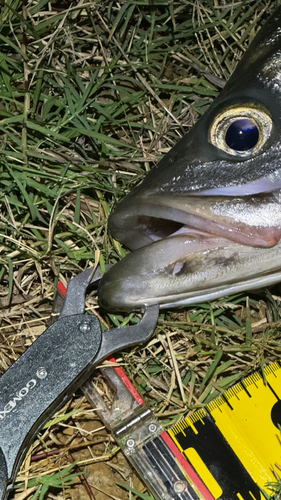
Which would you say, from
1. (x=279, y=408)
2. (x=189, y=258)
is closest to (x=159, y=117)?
(x=189, y=258)

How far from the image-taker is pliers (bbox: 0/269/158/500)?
2148mm

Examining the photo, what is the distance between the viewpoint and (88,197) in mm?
2570

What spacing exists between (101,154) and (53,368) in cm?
100

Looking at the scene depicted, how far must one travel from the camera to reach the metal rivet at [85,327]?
2.26m

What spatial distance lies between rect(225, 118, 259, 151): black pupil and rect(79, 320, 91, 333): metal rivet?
35.1 inches

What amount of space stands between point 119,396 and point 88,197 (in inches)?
35.1

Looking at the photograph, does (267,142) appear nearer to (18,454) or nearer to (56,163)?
(56,163)

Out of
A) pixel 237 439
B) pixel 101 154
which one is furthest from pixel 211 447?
pixel 101 154

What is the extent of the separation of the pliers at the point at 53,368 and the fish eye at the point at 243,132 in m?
0.70

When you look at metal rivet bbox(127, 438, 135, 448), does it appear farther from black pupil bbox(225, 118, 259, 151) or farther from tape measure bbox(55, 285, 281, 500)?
black pupil bbox(225, 118, 259, 151)

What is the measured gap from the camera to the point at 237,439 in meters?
2.30

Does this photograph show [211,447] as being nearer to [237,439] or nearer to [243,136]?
[237,439]

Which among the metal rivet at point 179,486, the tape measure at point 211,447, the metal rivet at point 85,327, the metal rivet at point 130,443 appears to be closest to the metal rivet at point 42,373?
the metal rivet at point 85,327

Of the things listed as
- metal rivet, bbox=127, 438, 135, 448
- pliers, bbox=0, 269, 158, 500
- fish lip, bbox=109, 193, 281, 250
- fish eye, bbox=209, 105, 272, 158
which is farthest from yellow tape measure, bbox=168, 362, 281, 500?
fish eye, bbox=209, 105, 272, 158
